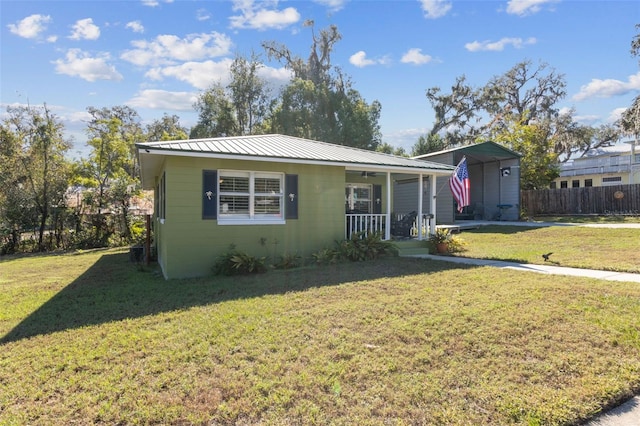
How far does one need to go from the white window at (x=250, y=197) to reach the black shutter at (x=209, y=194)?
0.50 feet

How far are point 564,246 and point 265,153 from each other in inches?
374

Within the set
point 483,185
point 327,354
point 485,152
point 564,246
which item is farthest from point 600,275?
point 483,185

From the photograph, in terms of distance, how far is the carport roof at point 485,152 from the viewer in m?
18.0

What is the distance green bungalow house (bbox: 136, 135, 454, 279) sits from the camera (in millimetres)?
8055

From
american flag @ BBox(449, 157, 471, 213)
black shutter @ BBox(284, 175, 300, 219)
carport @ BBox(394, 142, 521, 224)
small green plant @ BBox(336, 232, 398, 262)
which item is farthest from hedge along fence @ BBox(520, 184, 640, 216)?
black shutter @ BBox(284, 175, 300, 219)

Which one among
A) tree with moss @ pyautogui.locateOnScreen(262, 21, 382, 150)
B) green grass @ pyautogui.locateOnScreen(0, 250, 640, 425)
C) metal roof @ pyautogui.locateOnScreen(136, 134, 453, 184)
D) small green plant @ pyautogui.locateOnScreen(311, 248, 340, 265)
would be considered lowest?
green grass @ pyautogui.locateOnScreen(0, 250, 640, 425)

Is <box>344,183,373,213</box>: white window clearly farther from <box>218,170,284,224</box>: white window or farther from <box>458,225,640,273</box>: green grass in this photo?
<box>218,170,284,224</box>: white window

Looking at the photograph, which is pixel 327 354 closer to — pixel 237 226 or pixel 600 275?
pixel 237 226

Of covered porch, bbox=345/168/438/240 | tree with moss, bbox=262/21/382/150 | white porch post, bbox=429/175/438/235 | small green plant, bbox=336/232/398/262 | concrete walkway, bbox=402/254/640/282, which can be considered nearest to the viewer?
concrete walkway, bbox=402/254/640/282

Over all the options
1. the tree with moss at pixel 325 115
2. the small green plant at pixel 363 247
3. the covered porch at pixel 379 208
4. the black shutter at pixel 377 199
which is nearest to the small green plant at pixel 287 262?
→ the small green plant at pixel 363 247

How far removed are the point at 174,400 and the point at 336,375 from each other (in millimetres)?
1359

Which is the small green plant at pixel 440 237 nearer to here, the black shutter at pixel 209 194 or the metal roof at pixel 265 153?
the metal roof at pixel 265 153

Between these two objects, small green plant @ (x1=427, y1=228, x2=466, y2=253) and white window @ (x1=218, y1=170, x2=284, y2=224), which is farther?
small green plant @ (x1=427, y1=228, x2=466, y2=253)

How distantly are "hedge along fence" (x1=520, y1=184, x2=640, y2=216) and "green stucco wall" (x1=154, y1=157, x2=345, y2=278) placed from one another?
1726 centimetres
